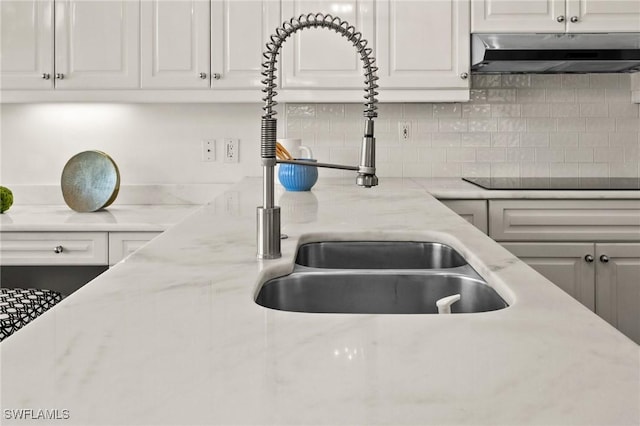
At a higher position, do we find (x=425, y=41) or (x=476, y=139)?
(x=425, y=41)

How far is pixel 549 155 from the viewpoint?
352cm

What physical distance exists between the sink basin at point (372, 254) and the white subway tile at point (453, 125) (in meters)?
2.02

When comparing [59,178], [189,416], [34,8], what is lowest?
[189,416]

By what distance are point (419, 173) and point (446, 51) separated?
69cm

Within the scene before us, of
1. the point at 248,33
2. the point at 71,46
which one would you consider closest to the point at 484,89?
the point at 248,33

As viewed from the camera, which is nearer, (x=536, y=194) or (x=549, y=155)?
(x=536, y=194)

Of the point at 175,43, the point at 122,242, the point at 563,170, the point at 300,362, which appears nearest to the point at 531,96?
the point at 563,170

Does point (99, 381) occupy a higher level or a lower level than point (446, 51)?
lower

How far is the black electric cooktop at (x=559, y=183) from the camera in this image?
2.97m

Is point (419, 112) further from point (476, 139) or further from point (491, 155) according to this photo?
point (491, 155)

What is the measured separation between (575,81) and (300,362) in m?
3.24

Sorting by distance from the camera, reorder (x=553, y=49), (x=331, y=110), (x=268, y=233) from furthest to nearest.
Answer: (x=331, y=110) < (x=553, y=49) < (x=268, y=233)

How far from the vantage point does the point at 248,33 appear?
3.15m

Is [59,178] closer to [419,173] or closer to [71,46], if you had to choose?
[71,46]
